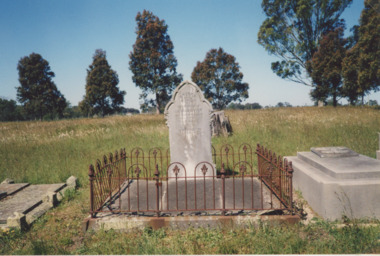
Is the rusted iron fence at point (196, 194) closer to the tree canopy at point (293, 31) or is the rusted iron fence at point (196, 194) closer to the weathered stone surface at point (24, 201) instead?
the weathered stone surface at point (24, 201)

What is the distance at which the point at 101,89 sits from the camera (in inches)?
1469

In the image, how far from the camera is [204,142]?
5.54 metres

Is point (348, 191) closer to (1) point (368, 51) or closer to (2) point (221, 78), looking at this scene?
(1) point (368, 51)

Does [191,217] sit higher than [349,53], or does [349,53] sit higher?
[349,53]

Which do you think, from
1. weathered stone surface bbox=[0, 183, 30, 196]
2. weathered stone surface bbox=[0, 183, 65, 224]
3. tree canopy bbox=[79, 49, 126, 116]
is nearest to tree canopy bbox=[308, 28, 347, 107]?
weathered stone surface bbox=[0, 183, 65, 224]

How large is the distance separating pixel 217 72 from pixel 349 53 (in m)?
24.1

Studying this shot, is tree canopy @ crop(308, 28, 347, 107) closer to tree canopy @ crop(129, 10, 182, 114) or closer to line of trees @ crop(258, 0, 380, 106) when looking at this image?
line of trees @ crop(258, 0, 380, 106)

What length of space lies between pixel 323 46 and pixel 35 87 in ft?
130

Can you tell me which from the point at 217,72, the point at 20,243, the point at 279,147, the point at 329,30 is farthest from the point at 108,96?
the point at 20,243

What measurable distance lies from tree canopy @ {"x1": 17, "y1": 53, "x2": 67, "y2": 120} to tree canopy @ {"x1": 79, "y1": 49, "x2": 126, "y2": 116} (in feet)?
17.1

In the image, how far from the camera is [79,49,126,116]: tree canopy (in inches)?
1481

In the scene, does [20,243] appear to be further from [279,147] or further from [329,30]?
[329,30]

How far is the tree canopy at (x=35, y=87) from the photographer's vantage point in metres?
35.9

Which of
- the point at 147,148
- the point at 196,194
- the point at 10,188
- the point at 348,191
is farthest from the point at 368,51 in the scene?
the point at 10,188
